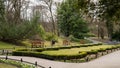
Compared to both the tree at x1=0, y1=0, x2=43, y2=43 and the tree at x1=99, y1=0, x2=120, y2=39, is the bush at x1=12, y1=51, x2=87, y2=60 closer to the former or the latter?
the tree at x1=99, y1=0, x2=120, y2=39

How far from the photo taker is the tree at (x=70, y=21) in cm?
6194

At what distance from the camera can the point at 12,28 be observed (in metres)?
40.3

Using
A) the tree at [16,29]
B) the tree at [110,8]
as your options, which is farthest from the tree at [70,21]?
the tree at [110,8]

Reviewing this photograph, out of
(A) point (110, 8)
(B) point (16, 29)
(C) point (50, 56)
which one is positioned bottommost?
(C) point (50, 56)

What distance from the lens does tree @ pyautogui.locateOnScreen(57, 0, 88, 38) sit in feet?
203

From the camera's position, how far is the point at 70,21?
6294 centimetres

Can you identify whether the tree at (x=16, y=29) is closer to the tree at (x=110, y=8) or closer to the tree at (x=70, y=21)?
the tree at (x=70, y=21)

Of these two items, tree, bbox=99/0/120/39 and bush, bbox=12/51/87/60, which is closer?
tree, bbox=99/0/120/39

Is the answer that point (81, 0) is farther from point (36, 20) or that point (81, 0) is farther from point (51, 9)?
point (51, 9)

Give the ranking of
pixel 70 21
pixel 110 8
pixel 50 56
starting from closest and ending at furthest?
pixel 110 8
pixel 50 56
pixel 70 21

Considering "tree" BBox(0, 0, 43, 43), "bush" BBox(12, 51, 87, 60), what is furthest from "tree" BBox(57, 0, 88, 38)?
"bush" BBox(12, 51, 87, 60)

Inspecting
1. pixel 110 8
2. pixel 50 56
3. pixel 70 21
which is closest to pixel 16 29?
pixel 50 56

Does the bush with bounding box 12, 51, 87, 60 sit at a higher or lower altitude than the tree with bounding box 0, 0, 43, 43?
lower

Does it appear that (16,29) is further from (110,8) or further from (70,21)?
(70,21)
